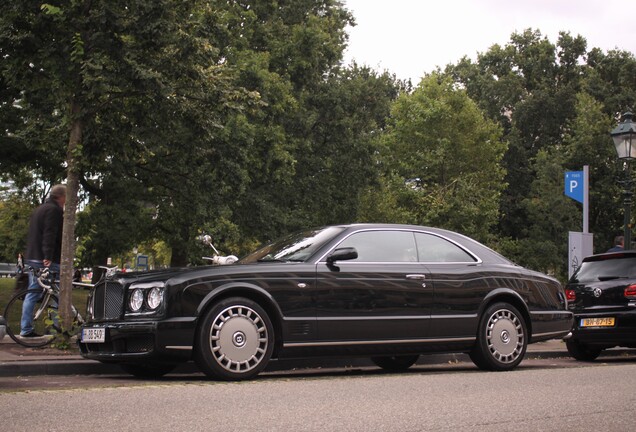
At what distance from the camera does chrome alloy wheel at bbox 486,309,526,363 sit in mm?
10297

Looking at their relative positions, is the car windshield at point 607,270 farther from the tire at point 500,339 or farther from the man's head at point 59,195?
the man's head at point 59,195

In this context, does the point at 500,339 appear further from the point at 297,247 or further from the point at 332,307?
the point at 297,247

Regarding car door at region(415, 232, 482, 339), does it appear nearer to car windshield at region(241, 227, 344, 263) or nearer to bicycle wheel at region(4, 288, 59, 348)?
car windshield at region(241, 227, 344, 263)

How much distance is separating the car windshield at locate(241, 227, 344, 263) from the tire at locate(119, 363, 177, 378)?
4.53 feet

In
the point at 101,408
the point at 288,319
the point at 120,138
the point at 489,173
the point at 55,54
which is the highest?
the point at 489,173

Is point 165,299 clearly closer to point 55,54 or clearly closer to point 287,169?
point 55,54

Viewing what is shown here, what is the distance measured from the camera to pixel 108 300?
9039 mm

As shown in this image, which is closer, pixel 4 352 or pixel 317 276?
pixel 317 276

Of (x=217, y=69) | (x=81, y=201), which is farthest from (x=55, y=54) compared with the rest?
(x=81, y=201)

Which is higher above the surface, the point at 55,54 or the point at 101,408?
the point at 55,54

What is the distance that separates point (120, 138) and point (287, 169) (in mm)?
17578

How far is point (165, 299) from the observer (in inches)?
331

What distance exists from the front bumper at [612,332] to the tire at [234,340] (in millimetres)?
5746

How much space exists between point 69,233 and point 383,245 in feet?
14.0
